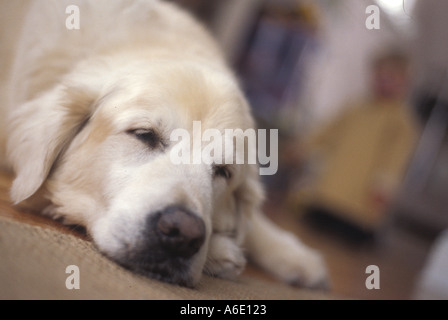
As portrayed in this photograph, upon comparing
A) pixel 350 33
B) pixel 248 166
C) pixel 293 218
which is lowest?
pixel 293 218

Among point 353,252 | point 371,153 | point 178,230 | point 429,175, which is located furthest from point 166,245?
point 429,175

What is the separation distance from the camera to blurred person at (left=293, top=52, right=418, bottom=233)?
4684mm

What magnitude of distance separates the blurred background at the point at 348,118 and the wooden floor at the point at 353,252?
30 millimetres

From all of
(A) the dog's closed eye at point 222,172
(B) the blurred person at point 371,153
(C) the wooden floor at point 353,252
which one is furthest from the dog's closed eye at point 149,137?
(B) the blurred person at point 371,153

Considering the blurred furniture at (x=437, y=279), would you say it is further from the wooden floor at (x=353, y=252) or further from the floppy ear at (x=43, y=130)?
the floppy ear at (x=43, y=130)

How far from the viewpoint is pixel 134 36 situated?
1884mm

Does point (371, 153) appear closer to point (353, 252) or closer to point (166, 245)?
point (353, 252)

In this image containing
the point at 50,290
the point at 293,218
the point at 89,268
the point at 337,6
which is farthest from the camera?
the point at 337,6

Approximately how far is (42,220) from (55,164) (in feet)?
0.78

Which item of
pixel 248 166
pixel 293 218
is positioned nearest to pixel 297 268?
pixel 248 166

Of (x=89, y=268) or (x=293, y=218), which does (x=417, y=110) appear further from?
(x=89, y=268)

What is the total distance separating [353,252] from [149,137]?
125 inches

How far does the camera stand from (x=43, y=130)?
1533 mm

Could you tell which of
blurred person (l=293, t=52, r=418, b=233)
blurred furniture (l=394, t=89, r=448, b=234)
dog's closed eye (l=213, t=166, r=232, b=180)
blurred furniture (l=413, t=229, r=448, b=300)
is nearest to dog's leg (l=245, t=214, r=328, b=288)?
dog's closed eye (l=213, t=166, r=232, b=180)
